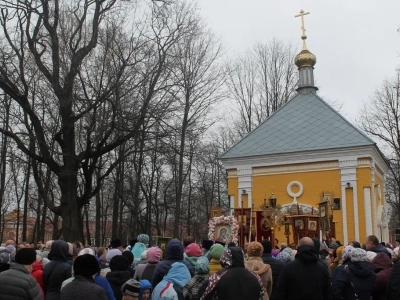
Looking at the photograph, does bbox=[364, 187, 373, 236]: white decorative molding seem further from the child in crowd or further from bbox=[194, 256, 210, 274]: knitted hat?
the child in crowd

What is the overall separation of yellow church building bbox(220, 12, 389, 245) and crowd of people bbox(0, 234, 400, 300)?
14.4 metres

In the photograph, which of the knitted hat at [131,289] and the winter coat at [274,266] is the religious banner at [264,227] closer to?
the winter coat at [274,266]

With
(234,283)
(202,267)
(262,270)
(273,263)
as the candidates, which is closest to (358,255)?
(273,263)

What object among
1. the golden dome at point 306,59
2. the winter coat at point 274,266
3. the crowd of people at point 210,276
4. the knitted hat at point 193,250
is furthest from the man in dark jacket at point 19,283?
the golden dome at point 306,59

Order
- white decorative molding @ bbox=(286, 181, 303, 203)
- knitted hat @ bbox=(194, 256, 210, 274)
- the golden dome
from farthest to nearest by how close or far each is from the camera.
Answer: the golden dome
white decorative molding @ bbox=(286, 181, 303, 203)
knitted hat @ bbox=(194, 256, 210, 274)

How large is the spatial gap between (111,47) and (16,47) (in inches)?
142

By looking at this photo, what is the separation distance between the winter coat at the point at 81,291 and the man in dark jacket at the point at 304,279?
2.35 m

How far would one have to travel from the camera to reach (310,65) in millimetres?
29969

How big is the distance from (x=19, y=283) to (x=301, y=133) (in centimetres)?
2171

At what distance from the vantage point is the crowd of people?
16.4 feet

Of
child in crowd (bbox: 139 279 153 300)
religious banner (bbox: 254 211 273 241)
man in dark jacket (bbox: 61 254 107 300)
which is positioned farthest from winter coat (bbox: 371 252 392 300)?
religious banner (bbox: 254 211 273 241)

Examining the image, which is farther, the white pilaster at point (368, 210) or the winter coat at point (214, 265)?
the white pilaster at point (368, 210)

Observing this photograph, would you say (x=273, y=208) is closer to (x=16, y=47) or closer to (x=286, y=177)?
(x=286, y=177)

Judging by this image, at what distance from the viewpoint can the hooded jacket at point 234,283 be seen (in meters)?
5.15
